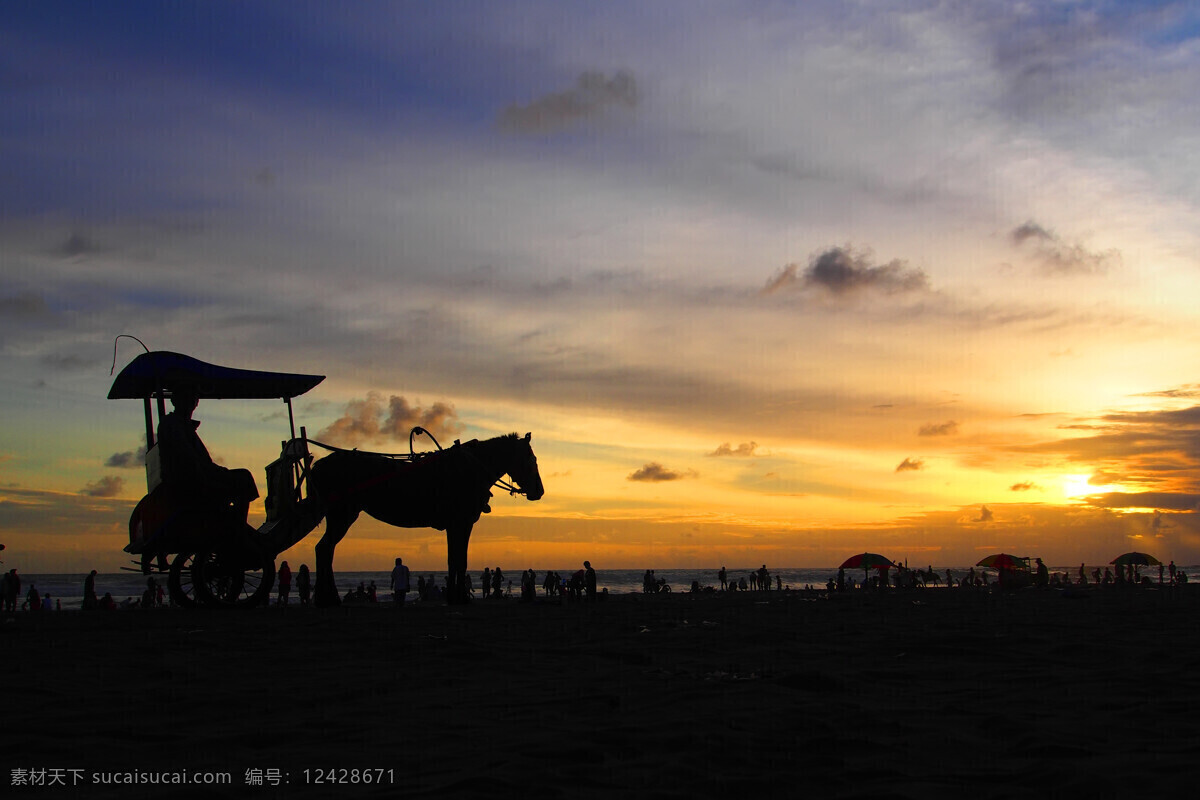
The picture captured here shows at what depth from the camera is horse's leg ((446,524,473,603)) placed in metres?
21.8

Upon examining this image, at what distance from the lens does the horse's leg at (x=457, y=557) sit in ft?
71.4

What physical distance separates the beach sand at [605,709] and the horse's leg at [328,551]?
235 inches

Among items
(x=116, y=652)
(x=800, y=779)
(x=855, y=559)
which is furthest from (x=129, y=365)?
(x=855, y=559)

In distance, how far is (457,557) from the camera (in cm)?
2191

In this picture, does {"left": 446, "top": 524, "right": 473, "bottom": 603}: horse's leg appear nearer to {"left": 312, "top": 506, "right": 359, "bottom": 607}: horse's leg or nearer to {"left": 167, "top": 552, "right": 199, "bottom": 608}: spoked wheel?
{"left": 312, "top": 506, "right": 359, "bottom": 607}: horse's leg

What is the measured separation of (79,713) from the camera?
8047mm

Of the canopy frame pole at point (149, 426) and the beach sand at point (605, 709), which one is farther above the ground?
the canopy frame pole at point (149, 426)

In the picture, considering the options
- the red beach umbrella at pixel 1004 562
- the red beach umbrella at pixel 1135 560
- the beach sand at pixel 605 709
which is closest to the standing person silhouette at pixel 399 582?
the beach sand at pixel 605 709

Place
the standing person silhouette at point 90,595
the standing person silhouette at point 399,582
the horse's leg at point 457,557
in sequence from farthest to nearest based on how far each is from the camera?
the standing person silhouette at point 90,595 < the standing person silhouette at point 399,582 < the horse's leg at point 457,557

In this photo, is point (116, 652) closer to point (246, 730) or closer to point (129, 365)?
point (246, 730)

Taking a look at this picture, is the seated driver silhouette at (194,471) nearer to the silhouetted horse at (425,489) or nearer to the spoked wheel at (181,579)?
the spoked wheel at (181,579)

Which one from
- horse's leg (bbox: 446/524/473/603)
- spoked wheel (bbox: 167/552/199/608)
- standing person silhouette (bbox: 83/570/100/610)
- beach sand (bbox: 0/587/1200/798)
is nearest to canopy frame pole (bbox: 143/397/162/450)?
spoked wheel (bbox: 167/552/199/608)

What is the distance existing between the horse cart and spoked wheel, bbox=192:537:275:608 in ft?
0.06

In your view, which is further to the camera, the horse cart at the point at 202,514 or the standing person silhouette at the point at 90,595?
the standing person silhouette at the point at 90,595
